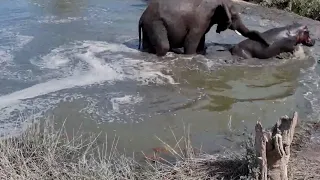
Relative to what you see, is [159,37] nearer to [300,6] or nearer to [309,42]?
[309,42]

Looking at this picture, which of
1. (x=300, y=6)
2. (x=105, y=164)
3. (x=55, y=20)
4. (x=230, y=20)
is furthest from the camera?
(x=300, y=6)

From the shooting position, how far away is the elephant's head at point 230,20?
32.5ft

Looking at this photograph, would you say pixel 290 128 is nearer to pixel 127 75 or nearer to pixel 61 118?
pixel 61 118

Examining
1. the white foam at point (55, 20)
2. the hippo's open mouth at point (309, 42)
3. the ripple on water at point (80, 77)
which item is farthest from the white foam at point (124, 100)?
the white foam at point (55, 20)

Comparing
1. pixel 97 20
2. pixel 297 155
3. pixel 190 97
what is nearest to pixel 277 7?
pixel 97 20

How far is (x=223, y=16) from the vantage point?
1001 cm

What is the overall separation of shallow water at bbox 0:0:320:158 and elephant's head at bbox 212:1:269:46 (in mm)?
499

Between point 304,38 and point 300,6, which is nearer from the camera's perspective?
point 304,38

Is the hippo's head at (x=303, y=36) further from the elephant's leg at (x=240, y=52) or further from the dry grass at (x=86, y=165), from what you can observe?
the dry grass at (x=86, y=165)

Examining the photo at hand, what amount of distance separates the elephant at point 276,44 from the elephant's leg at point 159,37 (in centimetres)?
125

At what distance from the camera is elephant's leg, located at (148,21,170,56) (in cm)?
984

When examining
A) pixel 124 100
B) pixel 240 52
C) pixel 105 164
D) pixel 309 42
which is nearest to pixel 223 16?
pixel 240 52

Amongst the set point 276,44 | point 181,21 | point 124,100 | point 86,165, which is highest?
point 86,165

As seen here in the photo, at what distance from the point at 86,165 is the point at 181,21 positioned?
531 centimetres
